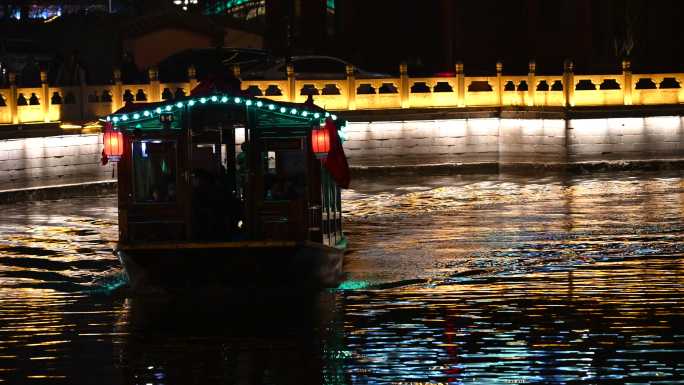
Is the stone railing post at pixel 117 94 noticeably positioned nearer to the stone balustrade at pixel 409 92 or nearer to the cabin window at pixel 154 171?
the stone balustrade at pixel 409 92

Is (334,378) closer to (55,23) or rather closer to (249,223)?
(249,223)

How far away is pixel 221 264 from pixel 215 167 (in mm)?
1483

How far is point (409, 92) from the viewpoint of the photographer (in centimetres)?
3362

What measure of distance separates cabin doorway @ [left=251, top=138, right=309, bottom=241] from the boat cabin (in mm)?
12

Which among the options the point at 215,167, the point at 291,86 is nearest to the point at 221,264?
the point at 215,167

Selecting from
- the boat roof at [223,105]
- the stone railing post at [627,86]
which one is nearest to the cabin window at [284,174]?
the boat roof at [223,105]

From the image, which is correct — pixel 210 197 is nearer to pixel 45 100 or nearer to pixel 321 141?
pixel 321 141

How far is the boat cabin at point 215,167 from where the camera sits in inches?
709

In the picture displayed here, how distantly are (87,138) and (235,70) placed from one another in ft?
11.5

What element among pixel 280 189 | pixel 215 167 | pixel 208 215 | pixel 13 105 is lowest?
pixel 208 215

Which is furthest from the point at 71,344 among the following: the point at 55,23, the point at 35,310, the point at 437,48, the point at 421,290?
the point at 55,23

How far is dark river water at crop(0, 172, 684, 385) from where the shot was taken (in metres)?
13.5

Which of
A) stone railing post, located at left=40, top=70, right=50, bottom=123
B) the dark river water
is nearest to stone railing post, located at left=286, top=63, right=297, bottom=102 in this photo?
stone railing post, located at left=40, top=70, right=50, bottom=123

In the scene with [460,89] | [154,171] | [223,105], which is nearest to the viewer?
[223,105]
